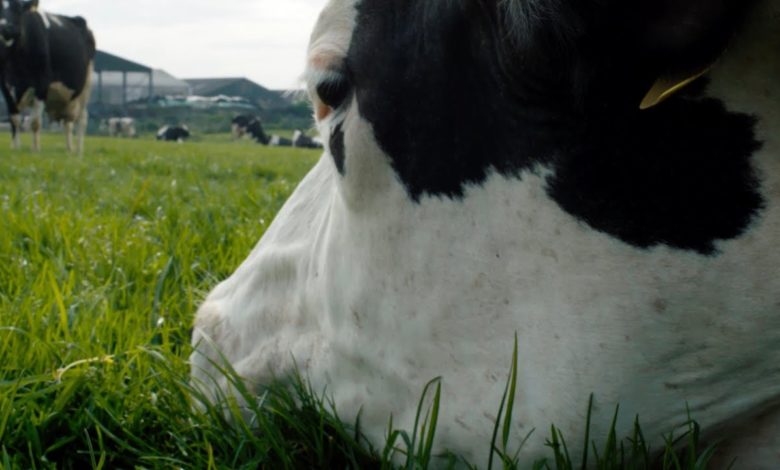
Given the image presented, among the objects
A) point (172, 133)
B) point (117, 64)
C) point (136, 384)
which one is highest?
point (117, 64)

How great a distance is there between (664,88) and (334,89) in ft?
1.51

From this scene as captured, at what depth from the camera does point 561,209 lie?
0.99 meters

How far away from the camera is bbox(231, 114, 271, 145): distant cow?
34.9m

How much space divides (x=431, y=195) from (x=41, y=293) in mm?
1569

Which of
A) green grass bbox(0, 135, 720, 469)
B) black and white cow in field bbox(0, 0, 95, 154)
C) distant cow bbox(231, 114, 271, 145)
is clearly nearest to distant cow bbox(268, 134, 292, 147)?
distant cow bbox(231, 114, 271, 145)

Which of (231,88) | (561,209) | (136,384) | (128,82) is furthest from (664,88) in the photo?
(231,88)

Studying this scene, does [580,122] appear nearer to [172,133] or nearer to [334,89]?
[334,89]

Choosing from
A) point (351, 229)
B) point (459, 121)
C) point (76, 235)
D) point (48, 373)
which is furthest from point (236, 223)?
point (459, 121)

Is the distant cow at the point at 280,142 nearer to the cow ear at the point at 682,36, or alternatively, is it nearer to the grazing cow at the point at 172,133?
the grazing cow at the point at 172,133

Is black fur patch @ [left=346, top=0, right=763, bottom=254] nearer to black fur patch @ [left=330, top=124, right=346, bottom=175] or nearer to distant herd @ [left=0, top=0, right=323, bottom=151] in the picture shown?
black fur patch @ [left=330, top=124, right=346, bottom=175]

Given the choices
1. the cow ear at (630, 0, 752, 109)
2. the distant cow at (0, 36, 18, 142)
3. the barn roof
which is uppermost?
the barn roof

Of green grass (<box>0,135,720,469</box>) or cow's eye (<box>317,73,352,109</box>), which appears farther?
green grass (<box>0,135,720,469</box>)

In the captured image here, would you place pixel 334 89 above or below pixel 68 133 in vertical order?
above

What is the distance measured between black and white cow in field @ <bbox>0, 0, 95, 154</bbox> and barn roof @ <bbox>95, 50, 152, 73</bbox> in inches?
1496
